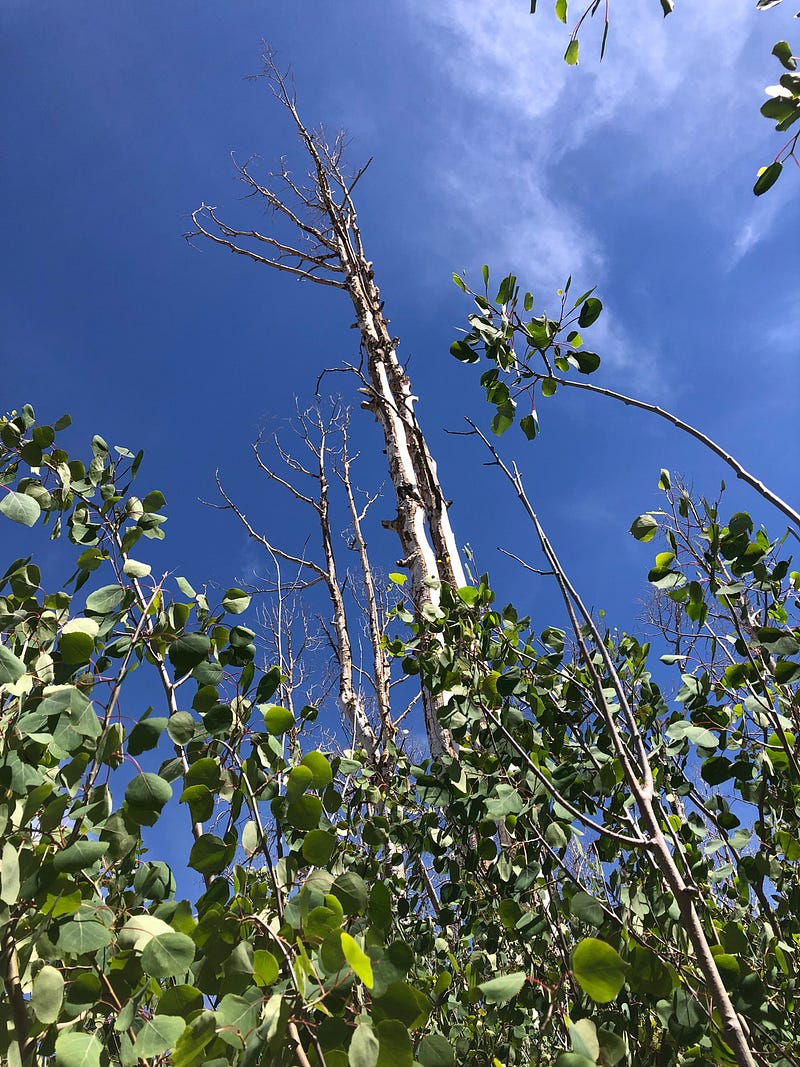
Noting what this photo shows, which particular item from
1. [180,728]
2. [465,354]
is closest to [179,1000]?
[180,728]

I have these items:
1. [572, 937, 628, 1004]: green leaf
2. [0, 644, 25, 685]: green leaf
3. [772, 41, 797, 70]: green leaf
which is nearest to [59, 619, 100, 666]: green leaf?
[0, 644, 25, 685]: green leaf

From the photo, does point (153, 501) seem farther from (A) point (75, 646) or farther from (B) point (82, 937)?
(B) point (82, 937)

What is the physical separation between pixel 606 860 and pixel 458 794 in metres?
0.34

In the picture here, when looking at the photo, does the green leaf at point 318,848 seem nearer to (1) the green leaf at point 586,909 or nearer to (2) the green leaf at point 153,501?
(1) the green leaf at point 586,909

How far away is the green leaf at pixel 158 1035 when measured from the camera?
A: 25.4 inches

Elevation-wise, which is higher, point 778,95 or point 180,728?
point 778,95

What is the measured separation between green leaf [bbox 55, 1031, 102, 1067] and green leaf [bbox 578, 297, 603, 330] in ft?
4.23

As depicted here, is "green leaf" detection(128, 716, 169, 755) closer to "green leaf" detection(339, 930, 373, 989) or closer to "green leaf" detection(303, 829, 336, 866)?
"green leaf" detection(303, 829, 336, 866)

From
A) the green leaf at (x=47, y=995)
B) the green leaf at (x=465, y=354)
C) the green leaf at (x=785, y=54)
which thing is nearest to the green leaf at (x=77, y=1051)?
the green leaf at (x=47, y=995)

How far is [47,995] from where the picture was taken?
72cm

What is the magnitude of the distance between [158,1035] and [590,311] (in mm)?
1265

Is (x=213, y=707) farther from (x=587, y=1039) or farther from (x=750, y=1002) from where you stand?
(x=750, y=1002)

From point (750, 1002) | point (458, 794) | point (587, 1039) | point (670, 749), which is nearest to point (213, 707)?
point (587, 1039)

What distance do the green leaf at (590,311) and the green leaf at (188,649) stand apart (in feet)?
3.00
